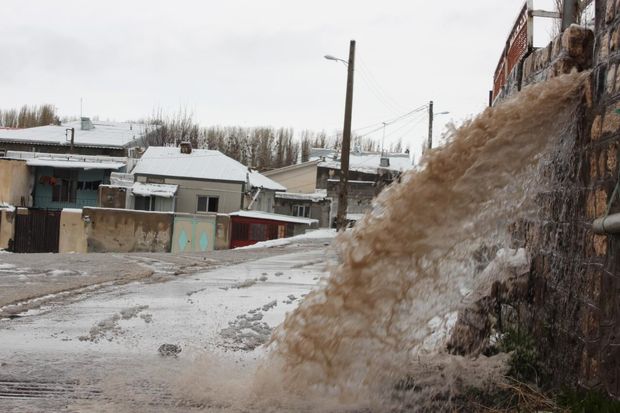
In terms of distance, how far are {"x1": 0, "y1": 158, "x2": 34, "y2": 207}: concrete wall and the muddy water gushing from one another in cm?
3316

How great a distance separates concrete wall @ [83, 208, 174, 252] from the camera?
2789 centimetres

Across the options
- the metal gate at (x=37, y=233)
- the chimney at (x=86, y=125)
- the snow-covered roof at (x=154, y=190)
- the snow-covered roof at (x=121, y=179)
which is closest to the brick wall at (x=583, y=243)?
the metal gate at (x=37, y=233)

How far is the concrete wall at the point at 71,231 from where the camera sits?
2870 cm

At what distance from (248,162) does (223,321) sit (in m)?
64.1

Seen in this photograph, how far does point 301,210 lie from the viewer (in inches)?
1789

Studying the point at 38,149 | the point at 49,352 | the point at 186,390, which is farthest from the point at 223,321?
the point at 38,149

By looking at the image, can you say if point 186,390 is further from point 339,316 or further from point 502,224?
point 502,224

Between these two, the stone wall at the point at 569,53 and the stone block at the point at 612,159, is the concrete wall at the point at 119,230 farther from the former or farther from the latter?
the stone block at the point at 612,159

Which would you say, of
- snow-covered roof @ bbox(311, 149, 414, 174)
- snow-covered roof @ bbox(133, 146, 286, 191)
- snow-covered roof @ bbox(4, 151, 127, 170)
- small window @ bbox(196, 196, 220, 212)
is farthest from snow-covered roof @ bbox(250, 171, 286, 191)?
snow-covered roof @ bbox(4, 151, 127, 170)

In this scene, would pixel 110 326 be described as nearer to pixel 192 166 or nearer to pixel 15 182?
pixel 15 182

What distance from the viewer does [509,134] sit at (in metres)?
3.78

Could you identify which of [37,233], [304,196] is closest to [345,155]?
[37,233]

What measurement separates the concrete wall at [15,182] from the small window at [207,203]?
28.8ft

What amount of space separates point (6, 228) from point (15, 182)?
572 cm
